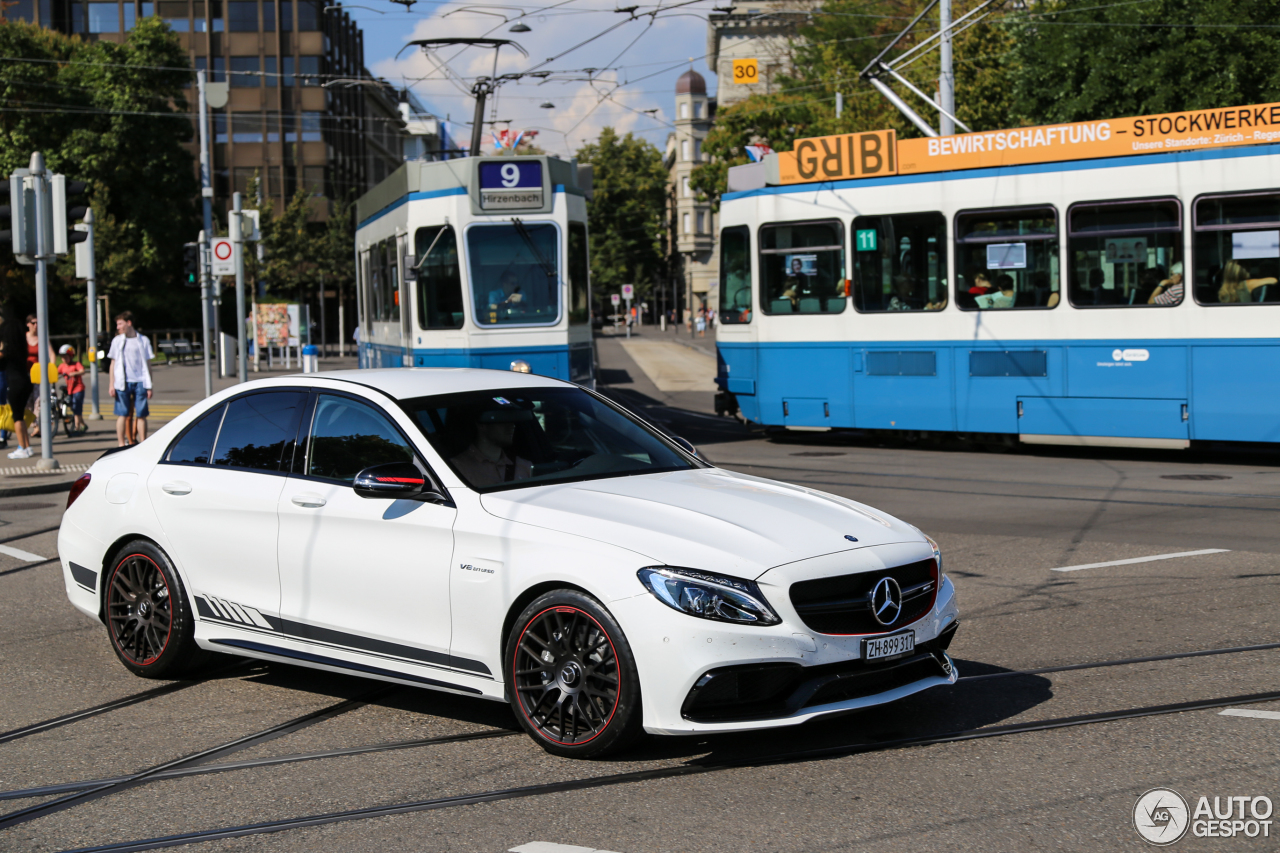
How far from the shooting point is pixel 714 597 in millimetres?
4895

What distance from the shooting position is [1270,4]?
2656 cm

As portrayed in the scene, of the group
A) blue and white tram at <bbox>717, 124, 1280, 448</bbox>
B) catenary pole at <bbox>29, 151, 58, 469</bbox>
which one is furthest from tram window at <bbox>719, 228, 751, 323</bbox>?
catenary pole at <bbox>29, 151, 58, 469</bbox>

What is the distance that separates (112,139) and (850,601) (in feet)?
197

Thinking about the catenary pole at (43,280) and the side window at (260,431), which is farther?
the catenary pole at (43,280)

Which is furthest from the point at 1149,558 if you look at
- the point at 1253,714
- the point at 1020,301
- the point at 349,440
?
the point at 1020,301

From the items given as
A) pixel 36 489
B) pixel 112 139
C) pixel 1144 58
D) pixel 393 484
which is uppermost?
pixel 112 139

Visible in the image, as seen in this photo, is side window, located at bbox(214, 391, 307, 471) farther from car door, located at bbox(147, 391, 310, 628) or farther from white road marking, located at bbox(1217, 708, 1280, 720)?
white road marking, located at bbox(1217, 708, 1280, 720)

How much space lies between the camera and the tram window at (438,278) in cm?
1716

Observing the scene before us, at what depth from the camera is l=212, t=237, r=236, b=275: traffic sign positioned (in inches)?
987

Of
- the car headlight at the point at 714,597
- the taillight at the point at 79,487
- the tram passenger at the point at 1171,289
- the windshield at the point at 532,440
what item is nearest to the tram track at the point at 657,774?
the car headlight at the point at 714,597

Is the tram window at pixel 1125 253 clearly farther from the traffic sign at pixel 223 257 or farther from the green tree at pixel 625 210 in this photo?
the green tree at pixel 625 210

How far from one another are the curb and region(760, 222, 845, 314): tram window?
897 cm

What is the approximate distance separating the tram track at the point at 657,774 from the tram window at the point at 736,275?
13.7m

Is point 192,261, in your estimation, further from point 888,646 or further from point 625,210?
point 625,210
